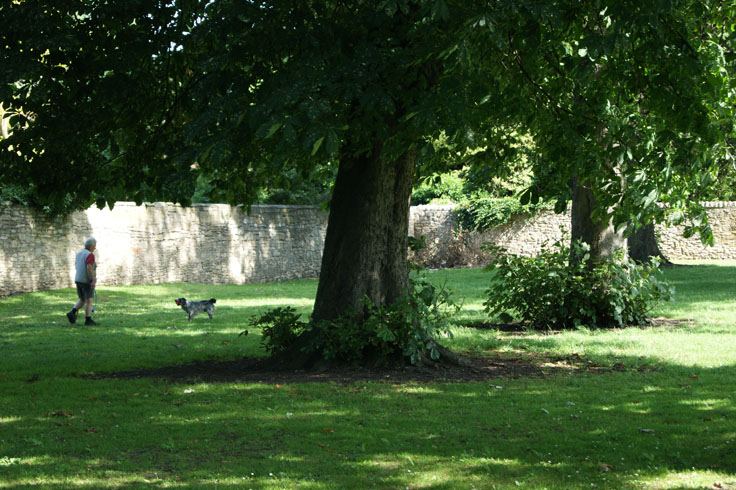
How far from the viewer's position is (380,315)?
8555 mm

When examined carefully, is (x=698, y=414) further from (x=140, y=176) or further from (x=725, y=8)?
(x=140, y=176)

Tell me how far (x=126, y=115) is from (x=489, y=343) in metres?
6.15

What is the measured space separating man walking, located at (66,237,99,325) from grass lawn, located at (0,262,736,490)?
258cm

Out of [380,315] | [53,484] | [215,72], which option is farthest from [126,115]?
[53,484]

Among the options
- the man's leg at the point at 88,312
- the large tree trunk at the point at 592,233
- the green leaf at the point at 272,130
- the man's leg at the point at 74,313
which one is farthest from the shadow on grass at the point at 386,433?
the man's leg at the point at 74,313

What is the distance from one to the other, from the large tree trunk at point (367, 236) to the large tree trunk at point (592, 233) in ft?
15.5

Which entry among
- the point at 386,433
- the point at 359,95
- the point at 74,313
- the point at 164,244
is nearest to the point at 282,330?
the point at 386,433

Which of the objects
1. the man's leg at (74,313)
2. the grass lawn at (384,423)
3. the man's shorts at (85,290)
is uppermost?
the man's shorts at (85,290)

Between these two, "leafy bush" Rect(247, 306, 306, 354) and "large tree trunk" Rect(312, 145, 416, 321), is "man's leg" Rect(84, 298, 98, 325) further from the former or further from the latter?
"large tree trunk" Rect(312, 145, 416, 321)

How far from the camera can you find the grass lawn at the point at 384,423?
16.1ft

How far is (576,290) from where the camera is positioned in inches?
488

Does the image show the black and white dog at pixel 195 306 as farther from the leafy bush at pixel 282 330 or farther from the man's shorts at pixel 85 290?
the leafy bush at pixel 282 330

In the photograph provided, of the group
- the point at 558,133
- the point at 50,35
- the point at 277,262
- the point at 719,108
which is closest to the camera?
the point at 50,35

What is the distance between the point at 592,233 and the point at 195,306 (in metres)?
7.54
